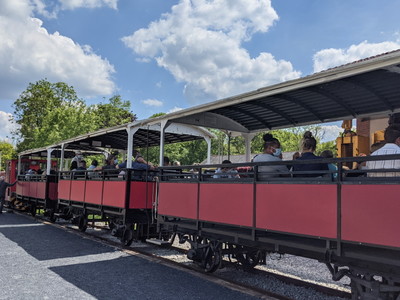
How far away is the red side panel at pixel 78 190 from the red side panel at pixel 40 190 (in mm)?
3200

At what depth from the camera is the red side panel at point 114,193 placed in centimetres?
808

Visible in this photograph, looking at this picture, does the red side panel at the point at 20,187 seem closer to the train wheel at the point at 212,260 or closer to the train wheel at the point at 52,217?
the train wheel at the point at 52,217

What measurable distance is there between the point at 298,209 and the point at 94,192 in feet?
21.3

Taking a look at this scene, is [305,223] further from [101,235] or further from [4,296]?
[101,235]

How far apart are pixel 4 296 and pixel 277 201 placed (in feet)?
11.7

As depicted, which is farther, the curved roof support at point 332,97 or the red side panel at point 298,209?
the curved roof support at point 332,97

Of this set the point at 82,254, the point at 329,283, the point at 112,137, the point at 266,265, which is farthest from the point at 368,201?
the point at 112,137

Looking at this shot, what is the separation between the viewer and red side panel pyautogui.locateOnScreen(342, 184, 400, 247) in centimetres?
332

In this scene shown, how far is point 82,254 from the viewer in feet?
24.4

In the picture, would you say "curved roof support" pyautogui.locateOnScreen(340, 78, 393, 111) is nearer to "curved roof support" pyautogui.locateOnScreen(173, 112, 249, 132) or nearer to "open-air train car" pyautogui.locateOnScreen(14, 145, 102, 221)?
"curved roof support" pyautogui.locateOnScreen(173, 112, 249, 132)

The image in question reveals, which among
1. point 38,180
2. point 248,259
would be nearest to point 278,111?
point 248,259

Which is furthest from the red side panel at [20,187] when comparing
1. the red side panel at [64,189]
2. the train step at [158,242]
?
the train step at [158,242]

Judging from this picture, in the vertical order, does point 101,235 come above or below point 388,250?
below

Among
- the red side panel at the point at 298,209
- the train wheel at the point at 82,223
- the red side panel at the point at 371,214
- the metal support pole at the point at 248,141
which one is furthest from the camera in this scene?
the train wheel at the point at 82,223
